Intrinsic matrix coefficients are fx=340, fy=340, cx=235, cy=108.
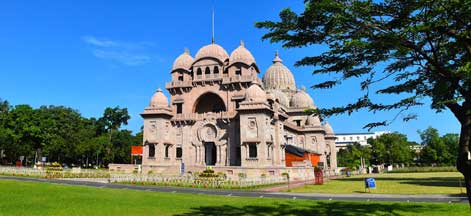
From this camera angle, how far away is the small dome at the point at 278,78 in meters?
76.6

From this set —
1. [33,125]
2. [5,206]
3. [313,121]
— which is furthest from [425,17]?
[33,125]

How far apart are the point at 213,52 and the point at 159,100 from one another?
11.3 metres

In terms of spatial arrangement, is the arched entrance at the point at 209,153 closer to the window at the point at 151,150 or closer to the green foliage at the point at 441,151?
the window at the point at 151,150

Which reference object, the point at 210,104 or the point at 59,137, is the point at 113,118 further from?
the point at 210,104

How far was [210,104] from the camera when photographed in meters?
55.6

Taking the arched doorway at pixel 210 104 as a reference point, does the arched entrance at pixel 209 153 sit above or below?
below

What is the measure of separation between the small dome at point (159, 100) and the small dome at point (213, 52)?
26.6 ft

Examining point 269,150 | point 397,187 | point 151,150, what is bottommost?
point 397,187

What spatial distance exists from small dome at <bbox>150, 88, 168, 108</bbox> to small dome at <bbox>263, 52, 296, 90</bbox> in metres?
30.2

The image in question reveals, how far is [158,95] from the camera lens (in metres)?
52.8

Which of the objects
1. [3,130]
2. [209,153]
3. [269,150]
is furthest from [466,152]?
[3,130]

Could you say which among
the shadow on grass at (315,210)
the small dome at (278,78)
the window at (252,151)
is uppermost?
the small dome at (278,78)

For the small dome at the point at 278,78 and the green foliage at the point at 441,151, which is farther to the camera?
the green foliage at the point at 441,151

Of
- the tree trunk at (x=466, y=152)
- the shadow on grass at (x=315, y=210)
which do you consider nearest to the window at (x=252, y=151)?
the shadow on grass at (x=315, y=210)
